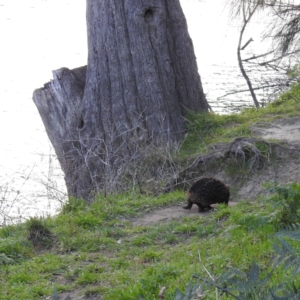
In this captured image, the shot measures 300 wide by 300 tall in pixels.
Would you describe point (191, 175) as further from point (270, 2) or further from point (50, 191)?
point (270, 2)

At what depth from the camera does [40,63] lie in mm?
18672

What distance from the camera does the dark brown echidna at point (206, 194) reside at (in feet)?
25.5

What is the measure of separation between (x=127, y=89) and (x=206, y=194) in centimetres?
375

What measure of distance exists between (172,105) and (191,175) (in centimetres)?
168

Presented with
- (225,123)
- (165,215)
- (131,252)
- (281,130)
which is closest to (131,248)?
(131,252)

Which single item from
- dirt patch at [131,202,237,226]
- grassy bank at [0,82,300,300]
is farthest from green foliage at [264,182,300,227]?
dirt patch at [131,202,237,226]

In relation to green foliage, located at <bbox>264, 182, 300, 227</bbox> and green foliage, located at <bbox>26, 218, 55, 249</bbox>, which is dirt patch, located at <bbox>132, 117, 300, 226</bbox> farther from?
green foliage, located at <bbox>264, 182, 300, 227</bbox>

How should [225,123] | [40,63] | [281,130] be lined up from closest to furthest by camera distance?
[281,130], [225,123], [40,63]

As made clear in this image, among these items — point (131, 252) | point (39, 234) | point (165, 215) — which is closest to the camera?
point (131, 252)

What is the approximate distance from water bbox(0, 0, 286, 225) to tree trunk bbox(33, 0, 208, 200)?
588 millimetres

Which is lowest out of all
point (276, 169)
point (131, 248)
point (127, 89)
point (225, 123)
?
point (276, 169)

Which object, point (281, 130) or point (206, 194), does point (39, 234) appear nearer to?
point (206, 194)

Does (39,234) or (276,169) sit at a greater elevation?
(39,234)

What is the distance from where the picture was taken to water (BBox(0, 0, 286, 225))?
13742 millimetres
